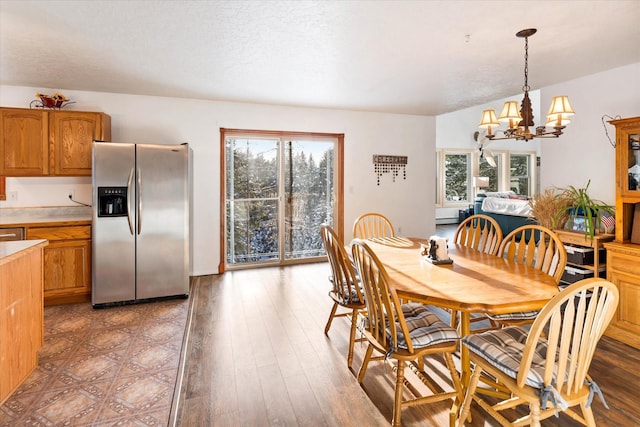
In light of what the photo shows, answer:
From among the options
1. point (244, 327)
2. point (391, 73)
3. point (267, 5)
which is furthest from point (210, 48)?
point (244, 327)

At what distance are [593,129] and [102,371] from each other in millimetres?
5148

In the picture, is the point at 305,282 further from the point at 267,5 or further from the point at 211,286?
the point at 267,5

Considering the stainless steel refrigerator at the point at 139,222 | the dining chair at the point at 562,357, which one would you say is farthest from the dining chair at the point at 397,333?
the stainless steel refrigerator at the point at 139,222

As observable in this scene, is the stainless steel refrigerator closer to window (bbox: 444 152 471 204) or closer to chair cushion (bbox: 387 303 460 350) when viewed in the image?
chair cushion (bbox: 387 303 460 350)

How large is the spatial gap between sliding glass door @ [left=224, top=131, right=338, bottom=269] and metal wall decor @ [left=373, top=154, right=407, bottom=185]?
2.39ft

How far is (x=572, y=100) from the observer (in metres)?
4.04

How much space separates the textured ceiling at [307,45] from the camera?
7.80ft

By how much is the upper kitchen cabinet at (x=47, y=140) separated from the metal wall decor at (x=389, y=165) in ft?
12.7

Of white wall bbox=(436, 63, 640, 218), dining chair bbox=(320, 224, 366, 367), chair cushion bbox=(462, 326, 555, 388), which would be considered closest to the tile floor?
dining chair bbox=(320, 224, 366, 367)

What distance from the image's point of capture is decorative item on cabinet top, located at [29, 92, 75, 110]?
3.97m

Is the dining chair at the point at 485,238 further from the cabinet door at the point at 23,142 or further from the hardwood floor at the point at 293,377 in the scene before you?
A: the cabinet door at the point at 23,142

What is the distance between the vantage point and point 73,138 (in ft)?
13.0

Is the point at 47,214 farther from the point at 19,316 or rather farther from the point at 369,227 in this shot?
the point at 369,227

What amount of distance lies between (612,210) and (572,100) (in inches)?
54.1
